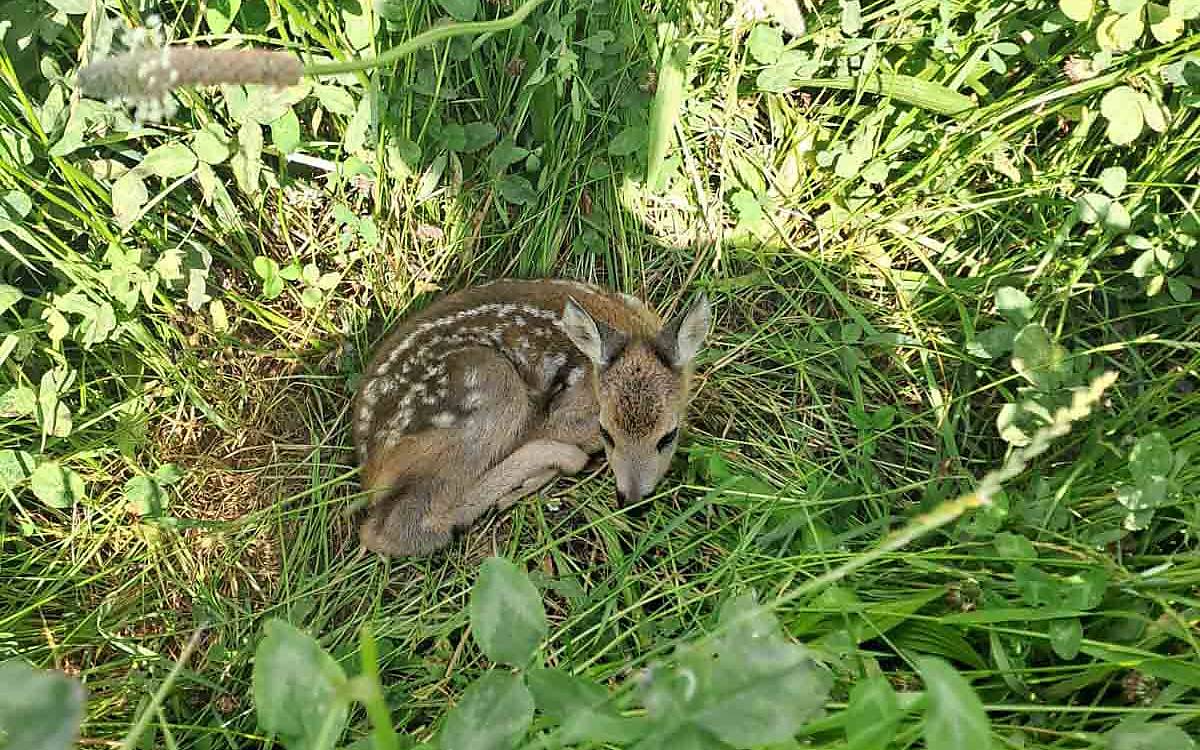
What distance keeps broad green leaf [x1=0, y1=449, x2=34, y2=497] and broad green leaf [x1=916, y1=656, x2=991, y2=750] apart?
285cm

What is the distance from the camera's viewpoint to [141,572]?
3113 mm

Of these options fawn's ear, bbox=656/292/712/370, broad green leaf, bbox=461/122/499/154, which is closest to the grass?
broad green leaf, bbox=461/122/499/154

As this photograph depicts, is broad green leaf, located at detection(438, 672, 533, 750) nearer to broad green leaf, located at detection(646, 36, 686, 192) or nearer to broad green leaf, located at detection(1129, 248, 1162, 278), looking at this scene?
broad green leaf, located at detection(646, 36, 686, 192)

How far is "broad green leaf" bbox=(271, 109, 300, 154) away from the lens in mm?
2904

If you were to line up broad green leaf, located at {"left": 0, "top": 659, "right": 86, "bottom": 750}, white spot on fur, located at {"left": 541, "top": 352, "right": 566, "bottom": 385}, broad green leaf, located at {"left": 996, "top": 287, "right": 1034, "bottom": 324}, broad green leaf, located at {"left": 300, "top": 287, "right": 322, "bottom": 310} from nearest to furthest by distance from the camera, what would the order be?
broad green leaf, located at {"left": 0, "top": 659, "right": 86, "bottom": 750} < broad green leaf, located at {"left": 996, "top": 287, "right": 1034, "bottom": 324} < broad green leaf, located at {"left": 300, "top": 287, "right": 322, "bottom": 310} < white spot on fur, located at {"left": 541, "top": 352, "right": 566, "bottom": 385}

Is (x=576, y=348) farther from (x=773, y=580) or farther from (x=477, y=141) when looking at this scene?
(x=773, y=580)

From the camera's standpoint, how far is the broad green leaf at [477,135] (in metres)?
3.24

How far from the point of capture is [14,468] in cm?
292

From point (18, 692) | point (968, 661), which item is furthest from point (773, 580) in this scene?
point (18, 692)

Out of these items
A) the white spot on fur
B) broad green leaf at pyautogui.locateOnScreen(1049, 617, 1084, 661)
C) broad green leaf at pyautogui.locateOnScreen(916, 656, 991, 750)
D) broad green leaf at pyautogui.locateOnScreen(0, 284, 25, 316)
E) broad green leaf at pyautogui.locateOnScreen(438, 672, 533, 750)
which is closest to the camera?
broad green leaf at pyautogui.locateOnScreen(916, 656, 991, 750)

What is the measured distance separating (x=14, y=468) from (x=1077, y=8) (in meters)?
3.61

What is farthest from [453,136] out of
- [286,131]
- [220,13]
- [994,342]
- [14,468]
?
[994,342]

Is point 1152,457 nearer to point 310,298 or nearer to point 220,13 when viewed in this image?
point 310,298

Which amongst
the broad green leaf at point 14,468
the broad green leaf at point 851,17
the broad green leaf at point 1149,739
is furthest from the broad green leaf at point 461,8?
the broad green leaf at point 1149,739
